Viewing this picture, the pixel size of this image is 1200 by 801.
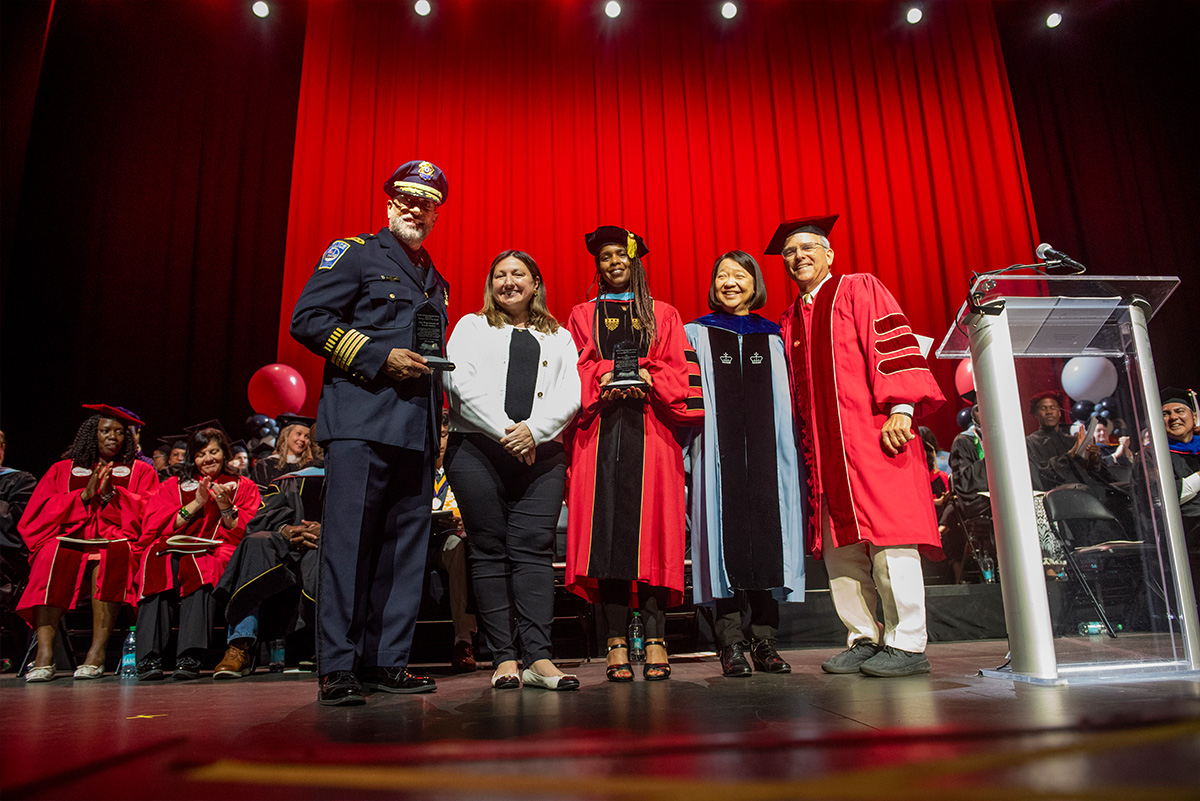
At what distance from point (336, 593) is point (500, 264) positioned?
50.9 inches

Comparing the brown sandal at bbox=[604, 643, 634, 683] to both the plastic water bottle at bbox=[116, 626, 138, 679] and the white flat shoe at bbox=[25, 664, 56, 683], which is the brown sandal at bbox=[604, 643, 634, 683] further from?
the white flat shoe at bbox=[25, 664, 56, 683]

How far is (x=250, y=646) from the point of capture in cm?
377

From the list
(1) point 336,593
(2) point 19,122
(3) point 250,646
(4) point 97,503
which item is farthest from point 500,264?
(2) point 19,122

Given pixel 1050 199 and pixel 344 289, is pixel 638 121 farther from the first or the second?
pixel 344 289

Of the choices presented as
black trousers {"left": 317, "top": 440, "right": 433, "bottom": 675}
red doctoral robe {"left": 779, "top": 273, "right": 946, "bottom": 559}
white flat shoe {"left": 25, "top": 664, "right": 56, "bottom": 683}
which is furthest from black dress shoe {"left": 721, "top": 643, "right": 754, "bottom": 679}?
white flat shoe {"left": 25, "top": 664, "right": 56, "bottom": 683}

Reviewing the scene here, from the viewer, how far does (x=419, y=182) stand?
267cm

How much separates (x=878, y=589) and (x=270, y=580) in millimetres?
2927

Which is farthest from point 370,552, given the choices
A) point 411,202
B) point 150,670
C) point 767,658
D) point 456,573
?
point 150,670

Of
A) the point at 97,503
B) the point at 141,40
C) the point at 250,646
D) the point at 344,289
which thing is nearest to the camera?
the point at 344,289

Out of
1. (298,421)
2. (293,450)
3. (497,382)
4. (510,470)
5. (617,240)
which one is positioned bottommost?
(510,470)

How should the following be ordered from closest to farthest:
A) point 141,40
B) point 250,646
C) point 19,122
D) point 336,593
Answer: point 336,593
point 250,646
point 19,122
point 141,40

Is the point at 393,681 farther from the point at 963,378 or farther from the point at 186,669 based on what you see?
the point at 963,378

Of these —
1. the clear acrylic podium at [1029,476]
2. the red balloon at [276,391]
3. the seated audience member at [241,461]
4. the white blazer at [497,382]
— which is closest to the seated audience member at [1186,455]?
the clear acrylic podium at [1029,476]

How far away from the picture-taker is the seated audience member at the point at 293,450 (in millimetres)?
4820
